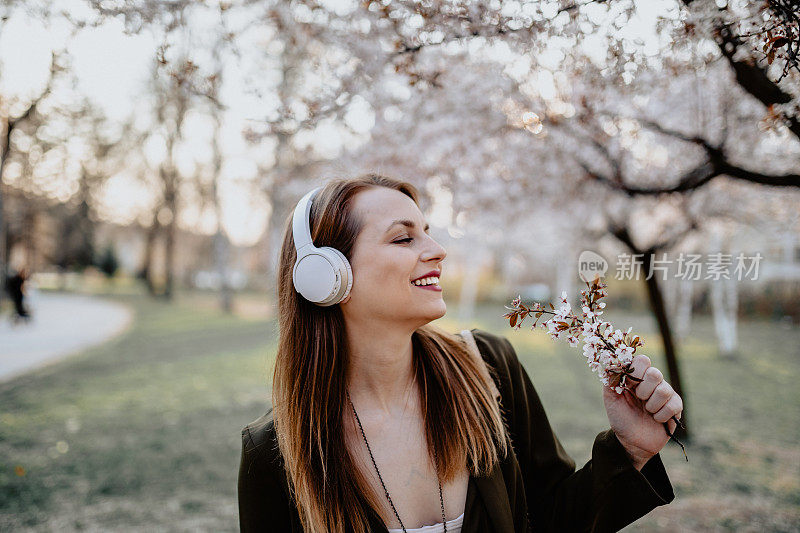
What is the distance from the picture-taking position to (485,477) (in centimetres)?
160

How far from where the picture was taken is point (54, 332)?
15328mm

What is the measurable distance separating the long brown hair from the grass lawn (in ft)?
0.87

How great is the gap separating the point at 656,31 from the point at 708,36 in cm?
16

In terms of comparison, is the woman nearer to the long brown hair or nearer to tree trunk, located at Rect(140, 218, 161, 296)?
the long brown hair

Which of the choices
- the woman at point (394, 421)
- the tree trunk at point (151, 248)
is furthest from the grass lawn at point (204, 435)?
the tree trunk at point (151, 248)

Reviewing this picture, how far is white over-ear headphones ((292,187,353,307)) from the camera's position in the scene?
1635 millimetres

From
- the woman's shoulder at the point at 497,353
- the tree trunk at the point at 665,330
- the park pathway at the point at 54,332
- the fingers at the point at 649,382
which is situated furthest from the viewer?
the park pathway at the point at 54,332

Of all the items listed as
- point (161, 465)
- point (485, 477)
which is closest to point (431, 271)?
point (485, 477)

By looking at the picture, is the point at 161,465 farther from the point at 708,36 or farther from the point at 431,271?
the point at 708,36

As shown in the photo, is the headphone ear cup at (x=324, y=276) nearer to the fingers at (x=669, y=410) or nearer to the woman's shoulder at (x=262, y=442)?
the woman's shoulder at (x=262, y=442)

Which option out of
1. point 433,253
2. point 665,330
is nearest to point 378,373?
point 433,253

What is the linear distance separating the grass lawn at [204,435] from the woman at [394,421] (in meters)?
0.33

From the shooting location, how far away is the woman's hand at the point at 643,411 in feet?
4.06

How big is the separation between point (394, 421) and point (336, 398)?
0.22 metres
